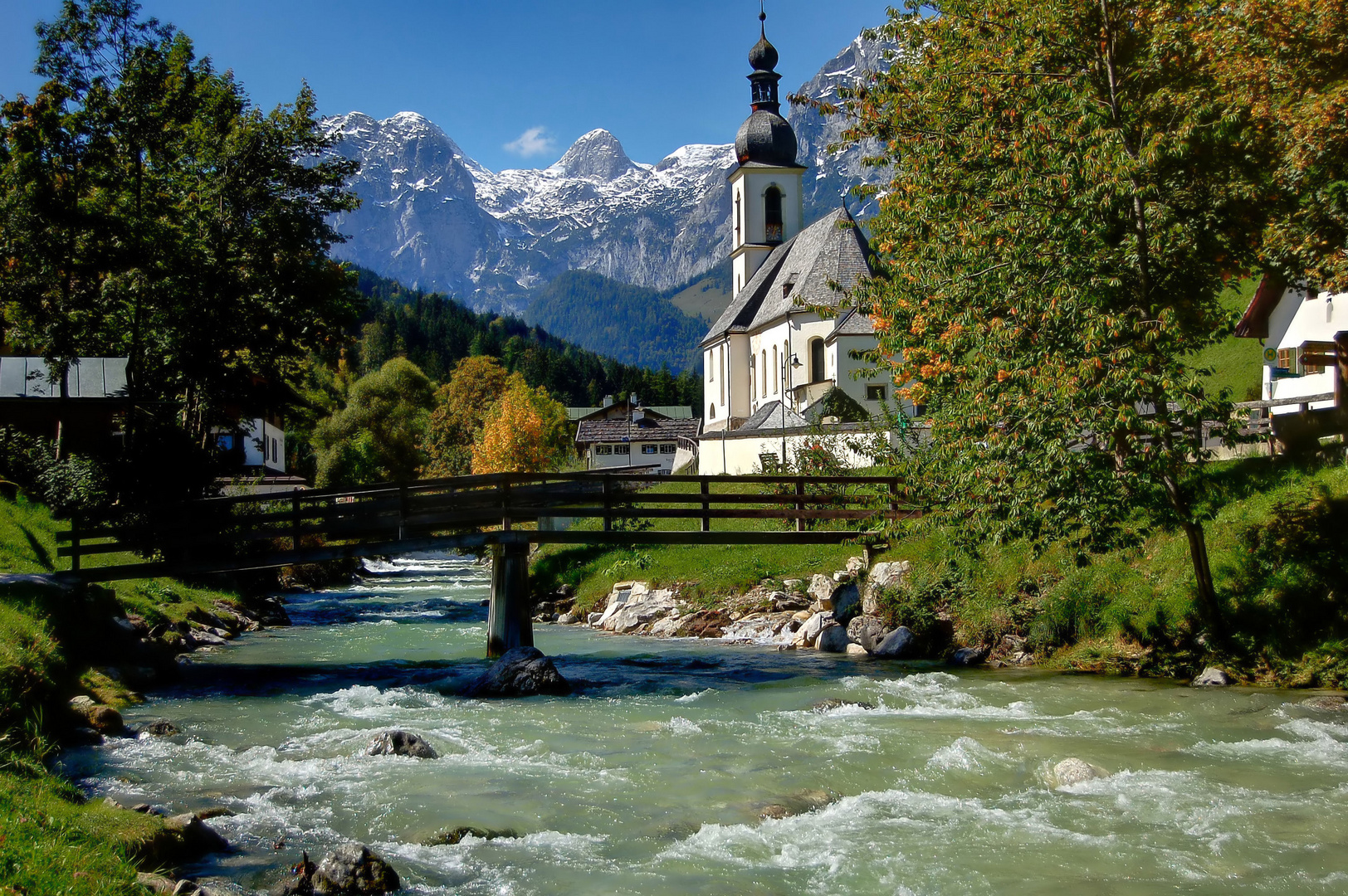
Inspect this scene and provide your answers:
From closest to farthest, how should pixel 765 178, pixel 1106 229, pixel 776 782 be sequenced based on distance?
pixel 776 782 < pixel 1106 229 < pixel 765 178

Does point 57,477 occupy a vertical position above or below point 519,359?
below

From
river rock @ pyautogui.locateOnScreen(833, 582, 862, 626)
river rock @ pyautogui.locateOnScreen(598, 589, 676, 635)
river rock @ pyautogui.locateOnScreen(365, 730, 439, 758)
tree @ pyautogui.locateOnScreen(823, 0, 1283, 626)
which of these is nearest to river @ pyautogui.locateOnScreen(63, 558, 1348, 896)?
river rock @ pyautogui.locateOnScreen(365, 730, 439, 758)

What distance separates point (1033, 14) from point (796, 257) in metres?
49.5

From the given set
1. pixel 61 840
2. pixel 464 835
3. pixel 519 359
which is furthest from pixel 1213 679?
pixel 519 359

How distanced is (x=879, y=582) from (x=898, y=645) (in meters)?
2.24

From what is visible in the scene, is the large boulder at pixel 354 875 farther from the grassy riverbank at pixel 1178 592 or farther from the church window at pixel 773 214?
Answer: the church window at pixel 773 214

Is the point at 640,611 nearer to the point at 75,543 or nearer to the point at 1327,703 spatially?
the point at 75,543

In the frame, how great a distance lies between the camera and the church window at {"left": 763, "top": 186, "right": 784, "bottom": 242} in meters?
74.2

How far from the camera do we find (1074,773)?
31.1ft

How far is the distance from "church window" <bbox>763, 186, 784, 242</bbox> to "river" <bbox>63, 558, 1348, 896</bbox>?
6169 centimetres

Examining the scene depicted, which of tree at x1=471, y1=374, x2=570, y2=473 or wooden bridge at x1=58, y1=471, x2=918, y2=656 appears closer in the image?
wooden bridge at x1=58, y1=471, x2=918, y2=656

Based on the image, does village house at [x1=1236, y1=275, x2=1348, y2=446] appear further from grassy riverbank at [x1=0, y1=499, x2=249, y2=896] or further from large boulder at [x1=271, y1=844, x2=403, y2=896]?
grassy riverbank at [x1=0, y1=499, x2=249, y2=896]

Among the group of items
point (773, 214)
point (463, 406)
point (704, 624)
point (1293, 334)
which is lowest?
point (704, 624)

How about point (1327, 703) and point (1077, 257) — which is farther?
point (1077, 257)
